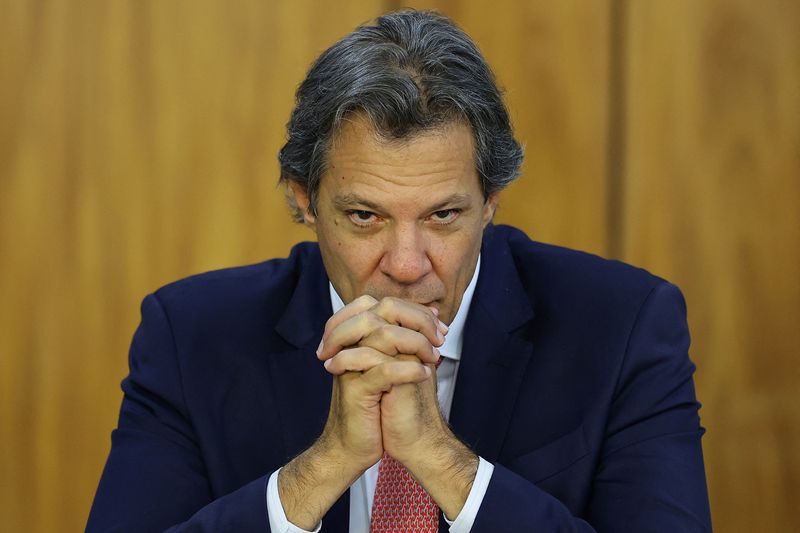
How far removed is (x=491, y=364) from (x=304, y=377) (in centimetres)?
33

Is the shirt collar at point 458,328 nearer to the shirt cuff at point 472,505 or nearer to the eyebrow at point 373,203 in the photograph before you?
the eyebrow at point 373,203

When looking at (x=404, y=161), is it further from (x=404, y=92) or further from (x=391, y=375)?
(x=391, y=375)

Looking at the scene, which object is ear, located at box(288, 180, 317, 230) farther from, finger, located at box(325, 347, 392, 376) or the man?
finger, located at box(325, 347, 392, 376)

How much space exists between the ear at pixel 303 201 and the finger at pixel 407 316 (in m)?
0.38

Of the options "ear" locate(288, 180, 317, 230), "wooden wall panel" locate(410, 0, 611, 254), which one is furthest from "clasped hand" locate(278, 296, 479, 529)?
"wooden wall panel" locate(410, 0, 611, 254)

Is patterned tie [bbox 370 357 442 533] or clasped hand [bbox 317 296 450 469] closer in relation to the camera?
clasped hand [bbox 317 296 450 469]

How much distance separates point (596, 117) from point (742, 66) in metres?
0.36

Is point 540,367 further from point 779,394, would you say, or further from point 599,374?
point 779,394

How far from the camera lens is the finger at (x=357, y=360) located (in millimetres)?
2012

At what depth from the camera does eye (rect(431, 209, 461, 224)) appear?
2.19 metres

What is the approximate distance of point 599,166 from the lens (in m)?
3.12

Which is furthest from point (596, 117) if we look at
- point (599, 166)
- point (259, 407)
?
point (259, 407)

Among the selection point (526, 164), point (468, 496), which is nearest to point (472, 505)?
point (468, 496)

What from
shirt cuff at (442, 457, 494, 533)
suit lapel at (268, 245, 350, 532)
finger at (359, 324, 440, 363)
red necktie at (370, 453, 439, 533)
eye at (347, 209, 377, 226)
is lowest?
red necktie at (370, 453, 439, 533)
